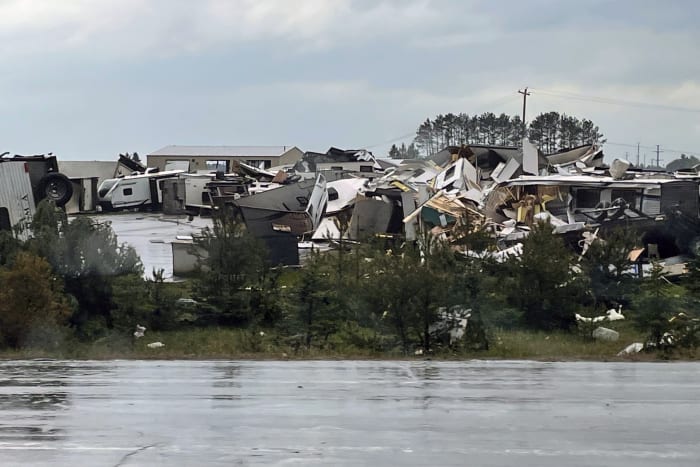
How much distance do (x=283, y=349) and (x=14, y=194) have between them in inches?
706

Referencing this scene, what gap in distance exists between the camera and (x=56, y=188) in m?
39.8

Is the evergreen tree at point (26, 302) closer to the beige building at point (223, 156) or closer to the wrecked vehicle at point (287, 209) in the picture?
the wrecked vehicle at point (287, 209)

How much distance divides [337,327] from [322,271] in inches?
75.1

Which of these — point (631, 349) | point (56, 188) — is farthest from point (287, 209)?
point (631, 349)

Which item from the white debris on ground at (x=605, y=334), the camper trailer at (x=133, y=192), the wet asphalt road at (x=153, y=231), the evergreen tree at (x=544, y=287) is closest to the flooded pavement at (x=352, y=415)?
the white debris on ground at (x=605, y=334)

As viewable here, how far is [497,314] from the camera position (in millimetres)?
17125

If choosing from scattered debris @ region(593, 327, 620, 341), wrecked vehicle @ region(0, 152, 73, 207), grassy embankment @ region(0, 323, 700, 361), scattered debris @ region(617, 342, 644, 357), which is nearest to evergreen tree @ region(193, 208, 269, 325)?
grassy embankment @ region(0, 323, 700, 361)

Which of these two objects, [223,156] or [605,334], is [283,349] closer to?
[605,334]

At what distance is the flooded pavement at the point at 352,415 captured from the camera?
6.96 meters

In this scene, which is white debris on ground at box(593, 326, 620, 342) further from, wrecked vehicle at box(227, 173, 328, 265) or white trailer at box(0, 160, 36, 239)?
white trailer at box(0, 160, 36, 239)

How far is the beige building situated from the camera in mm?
78750

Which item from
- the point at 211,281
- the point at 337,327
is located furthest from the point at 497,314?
the point at 211,281

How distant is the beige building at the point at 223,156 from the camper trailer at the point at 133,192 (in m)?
26.2

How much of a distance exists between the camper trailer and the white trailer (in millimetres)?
17112
